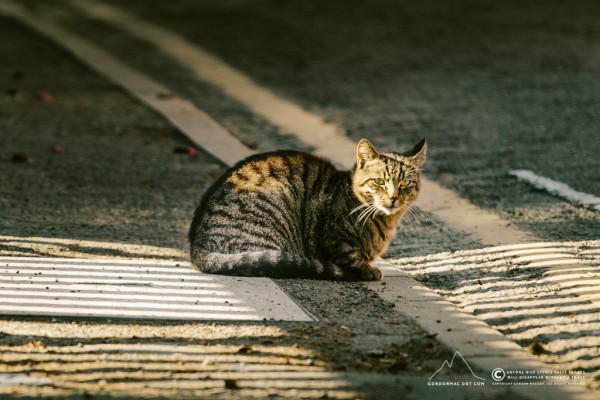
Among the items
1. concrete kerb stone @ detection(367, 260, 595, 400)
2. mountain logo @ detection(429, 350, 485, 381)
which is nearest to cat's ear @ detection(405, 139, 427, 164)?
concrete kerb stone @ detection(367, 260, 595, 400)

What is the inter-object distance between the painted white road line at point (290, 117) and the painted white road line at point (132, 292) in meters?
1.94

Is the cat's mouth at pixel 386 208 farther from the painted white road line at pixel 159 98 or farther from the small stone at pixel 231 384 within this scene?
the painted white road line at pixel 159 98

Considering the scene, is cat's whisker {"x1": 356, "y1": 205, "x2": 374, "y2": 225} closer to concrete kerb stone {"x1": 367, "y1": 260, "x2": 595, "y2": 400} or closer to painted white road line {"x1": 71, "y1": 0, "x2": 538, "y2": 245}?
concrete kerb stone {"x1": 367, "y1": 260, "x2": 595, "y2": 400}

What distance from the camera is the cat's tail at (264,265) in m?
5.82

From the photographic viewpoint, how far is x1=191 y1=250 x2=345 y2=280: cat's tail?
19.1 feet

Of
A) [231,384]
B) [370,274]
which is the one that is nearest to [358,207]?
[370,274]

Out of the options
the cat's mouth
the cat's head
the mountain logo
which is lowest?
the mountain logo

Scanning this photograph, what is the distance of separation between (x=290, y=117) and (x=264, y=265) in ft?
16.2

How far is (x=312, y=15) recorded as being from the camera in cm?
1638

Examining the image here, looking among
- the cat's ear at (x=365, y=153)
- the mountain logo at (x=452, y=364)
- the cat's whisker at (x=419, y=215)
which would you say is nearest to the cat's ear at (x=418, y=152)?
the cat's ear at (x=365, y=153)

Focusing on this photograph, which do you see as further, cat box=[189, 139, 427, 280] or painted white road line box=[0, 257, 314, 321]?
cat box=[189, 139, 427, 280]

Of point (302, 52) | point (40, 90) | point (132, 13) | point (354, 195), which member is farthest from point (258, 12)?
point (354, 195)

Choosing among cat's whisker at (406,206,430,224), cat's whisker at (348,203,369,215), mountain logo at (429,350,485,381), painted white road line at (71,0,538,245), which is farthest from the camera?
cat's whisker at (406,206,430,224)

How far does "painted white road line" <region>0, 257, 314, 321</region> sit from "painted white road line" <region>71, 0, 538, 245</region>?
6.38ft
